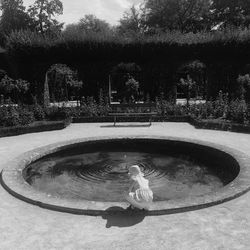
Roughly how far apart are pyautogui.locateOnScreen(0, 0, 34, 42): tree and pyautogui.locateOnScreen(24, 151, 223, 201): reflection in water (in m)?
35.5

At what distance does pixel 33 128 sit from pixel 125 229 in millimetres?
10513

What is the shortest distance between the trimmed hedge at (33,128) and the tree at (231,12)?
2804cm

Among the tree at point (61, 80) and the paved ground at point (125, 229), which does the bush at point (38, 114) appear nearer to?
the tree at point (61, 80)

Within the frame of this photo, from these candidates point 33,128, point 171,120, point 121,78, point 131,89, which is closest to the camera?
point 33,128

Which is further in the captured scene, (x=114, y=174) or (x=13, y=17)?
(x=13, y=17)

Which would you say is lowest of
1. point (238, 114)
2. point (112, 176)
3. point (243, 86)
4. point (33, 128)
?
point (112, 176)

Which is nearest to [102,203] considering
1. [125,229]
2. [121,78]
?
[125,229]

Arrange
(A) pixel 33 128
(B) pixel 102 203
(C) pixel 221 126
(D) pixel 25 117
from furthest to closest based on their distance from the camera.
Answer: (D) pixel 25 117 < (A) pixel 33 128 < (C) pixel 221 126 < (B) pixel 102 203

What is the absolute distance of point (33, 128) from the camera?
617 inches

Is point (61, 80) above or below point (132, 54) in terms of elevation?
below

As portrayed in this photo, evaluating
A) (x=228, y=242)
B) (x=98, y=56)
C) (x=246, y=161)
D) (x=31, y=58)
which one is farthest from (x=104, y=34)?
(x=228, y=242)

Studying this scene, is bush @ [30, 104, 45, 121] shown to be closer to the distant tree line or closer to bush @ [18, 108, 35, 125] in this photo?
bush @ [18, 108, 35, 125]

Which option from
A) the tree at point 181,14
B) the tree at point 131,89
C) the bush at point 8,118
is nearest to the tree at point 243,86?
the tree at point 131,89

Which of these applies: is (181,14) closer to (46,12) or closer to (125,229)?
(46,12)
